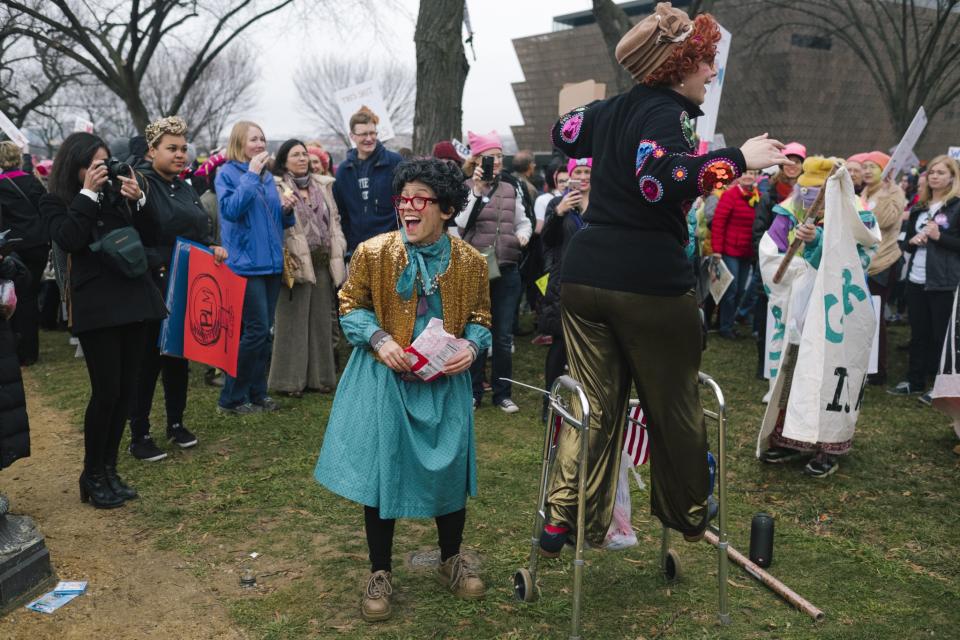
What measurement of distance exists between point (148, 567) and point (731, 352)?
7.42 meters

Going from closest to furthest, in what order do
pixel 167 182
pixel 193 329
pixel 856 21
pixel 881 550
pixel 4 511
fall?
pixel 4 511
pixel 881 550
pixel 167 182
pixel 193 329
pixel 856 21

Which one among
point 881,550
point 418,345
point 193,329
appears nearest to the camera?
point 418,345

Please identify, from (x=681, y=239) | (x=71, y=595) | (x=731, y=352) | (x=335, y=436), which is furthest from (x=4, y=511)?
(x=731, y=352)

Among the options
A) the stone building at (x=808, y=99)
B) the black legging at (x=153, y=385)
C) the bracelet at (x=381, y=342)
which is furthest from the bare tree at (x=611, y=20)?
the stone building at (x=808, y=99)

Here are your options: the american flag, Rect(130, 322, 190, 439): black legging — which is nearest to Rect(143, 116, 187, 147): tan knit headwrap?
Rect(130, 322, 190, 439): black legging

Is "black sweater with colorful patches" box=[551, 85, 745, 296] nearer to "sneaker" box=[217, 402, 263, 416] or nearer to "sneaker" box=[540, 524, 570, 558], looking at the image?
"sneaker" box=[540, 524, 570, 558]

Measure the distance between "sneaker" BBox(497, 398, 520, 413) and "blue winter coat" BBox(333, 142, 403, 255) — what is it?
5.94 ft

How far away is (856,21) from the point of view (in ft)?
71.3

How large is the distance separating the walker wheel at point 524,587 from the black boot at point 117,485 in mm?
2466

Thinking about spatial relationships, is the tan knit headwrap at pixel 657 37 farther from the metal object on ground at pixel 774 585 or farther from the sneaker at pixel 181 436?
the sneaker at pixel 181 436

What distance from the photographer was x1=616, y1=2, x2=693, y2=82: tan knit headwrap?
295 cm

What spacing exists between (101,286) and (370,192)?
3254mm

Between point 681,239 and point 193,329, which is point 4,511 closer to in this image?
point 193,329

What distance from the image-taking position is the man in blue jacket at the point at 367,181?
739 cm
